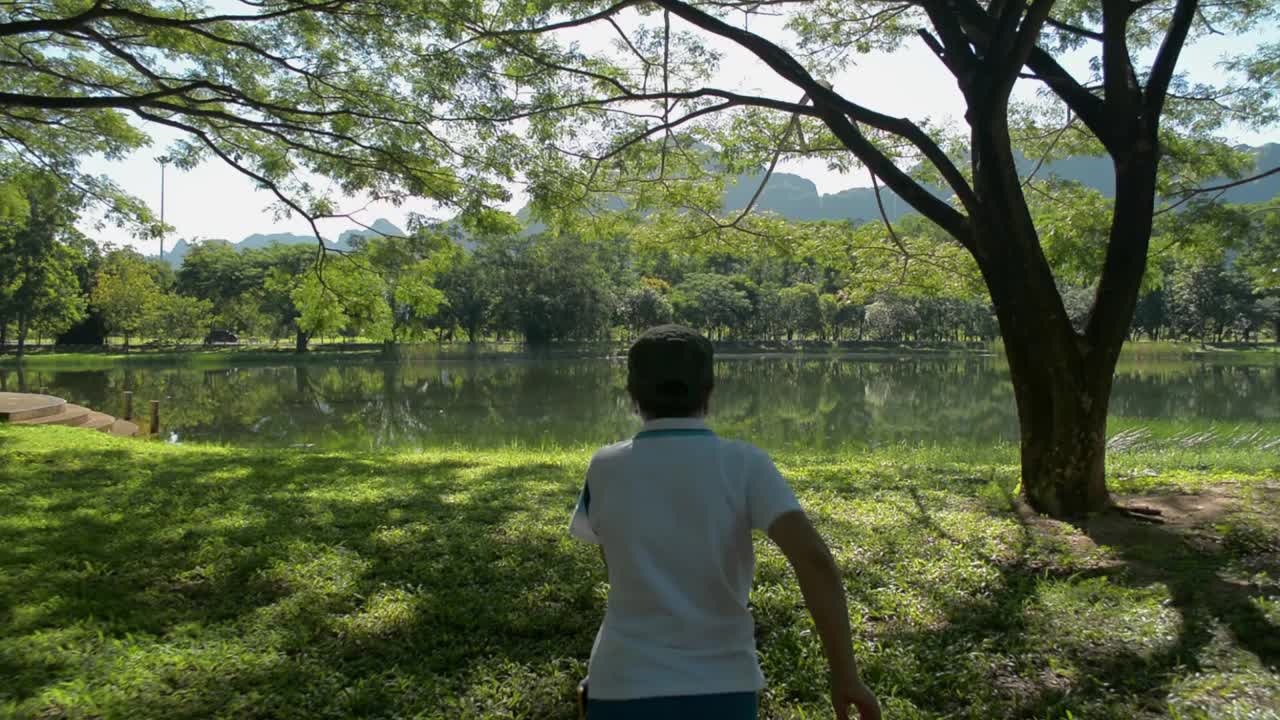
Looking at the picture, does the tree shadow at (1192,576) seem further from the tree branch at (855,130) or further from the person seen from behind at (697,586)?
the person seen from behind at (697,586)

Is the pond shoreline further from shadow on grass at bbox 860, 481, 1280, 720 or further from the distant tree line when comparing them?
shadow on grass at bbox 860, 481, 1280, 720

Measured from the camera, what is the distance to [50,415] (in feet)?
38.7

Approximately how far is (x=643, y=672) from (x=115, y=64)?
397 inches

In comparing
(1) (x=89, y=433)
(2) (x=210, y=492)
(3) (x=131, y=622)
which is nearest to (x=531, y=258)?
(1) (x=89, y=433)

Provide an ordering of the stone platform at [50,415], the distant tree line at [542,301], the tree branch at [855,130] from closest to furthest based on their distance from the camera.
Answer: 1. the tree branch at [855,130]
2. the stone platform at [50,415]
3. the distant tree line at [542,301]

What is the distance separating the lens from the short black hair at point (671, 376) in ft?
4.44

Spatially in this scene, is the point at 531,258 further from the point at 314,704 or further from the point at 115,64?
the point at 314,704

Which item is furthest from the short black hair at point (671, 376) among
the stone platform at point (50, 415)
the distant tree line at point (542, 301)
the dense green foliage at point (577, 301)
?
the distant tree line at point (542, 301)

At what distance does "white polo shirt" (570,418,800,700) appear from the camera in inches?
49.3

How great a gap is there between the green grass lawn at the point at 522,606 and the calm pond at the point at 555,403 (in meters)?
7.16

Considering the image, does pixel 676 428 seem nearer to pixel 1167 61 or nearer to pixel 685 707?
pixel 685 707

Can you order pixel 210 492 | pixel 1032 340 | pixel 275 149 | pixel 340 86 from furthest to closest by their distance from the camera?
pixel 275 149
pixel 340 86
pixel 210 492
pixel 1032 340

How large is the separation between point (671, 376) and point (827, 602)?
1.69 feet

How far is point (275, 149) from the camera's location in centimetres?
791
